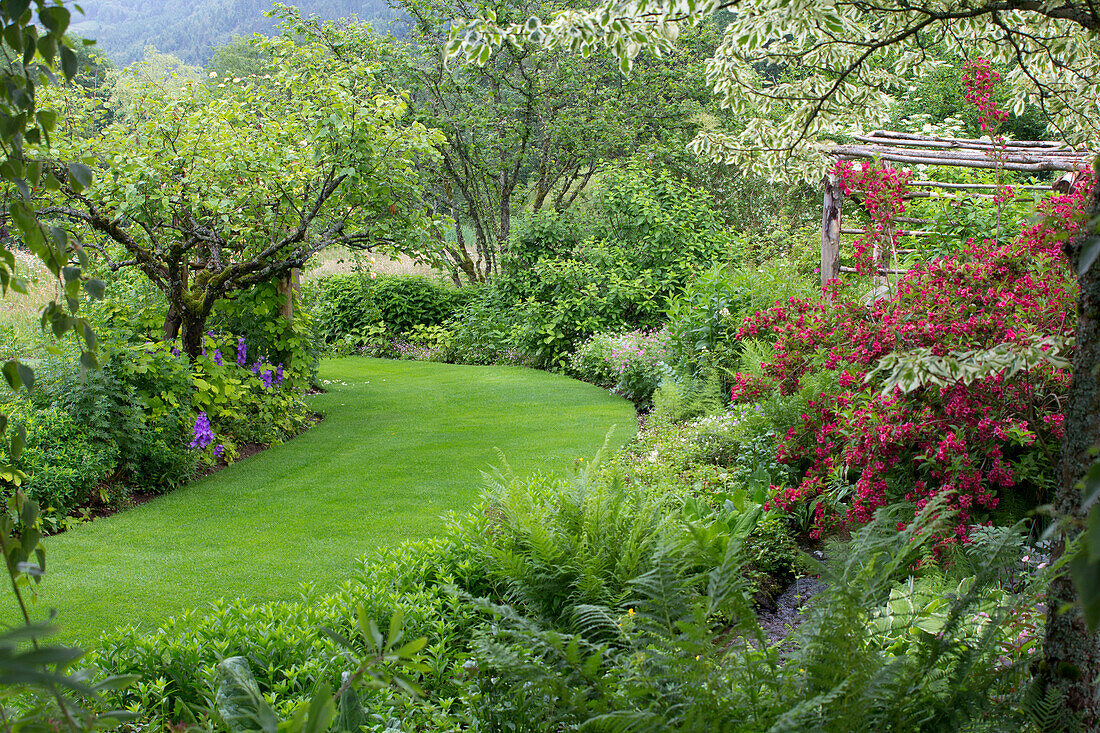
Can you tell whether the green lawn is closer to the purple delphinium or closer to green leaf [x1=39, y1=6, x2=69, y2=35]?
the purple delphinium

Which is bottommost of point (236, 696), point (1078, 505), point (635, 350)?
point (236, 696)

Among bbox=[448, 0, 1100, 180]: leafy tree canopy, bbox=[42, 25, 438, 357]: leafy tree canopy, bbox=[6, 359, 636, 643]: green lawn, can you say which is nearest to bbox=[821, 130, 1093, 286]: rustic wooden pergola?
bbox=[448, 0, 1100, 180]: leafy tree canopy

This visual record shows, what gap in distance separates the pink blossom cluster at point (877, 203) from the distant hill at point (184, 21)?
195 ft

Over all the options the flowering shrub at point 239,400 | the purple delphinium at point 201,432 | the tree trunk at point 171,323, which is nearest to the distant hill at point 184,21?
the flowering shrub at point 239,400

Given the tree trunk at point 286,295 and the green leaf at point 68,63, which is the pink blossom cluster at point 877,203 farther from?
the tree trunk at point 286,295

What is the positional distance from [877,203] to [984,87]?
33.7 inches

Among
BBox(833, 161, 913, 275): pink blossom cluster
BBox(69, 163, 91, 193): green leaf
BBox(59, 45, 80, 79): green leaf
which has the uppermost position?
BBox(833, 161, 913, 275): pink blossom cluster

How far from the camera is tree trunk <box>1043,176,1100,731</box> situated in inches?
70.8

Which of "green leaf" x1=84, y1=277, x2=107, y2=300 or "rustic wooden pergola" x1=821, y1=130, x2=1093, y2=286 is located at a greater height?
"rustic wooden pergola" x1=821, y1=130, x2=1093, y2=286

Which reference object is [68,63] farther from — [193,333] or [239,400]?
[239,400]

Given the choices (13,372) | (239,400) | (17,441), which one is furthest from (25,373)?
(239,400)

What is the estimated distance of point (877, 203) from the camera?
4832 millimetres

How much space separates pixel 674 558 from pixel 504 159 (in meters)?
13.9

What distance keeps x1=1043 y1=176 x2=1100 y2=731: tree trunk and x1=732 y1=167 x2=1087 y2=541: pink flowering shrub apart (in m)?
1.94
